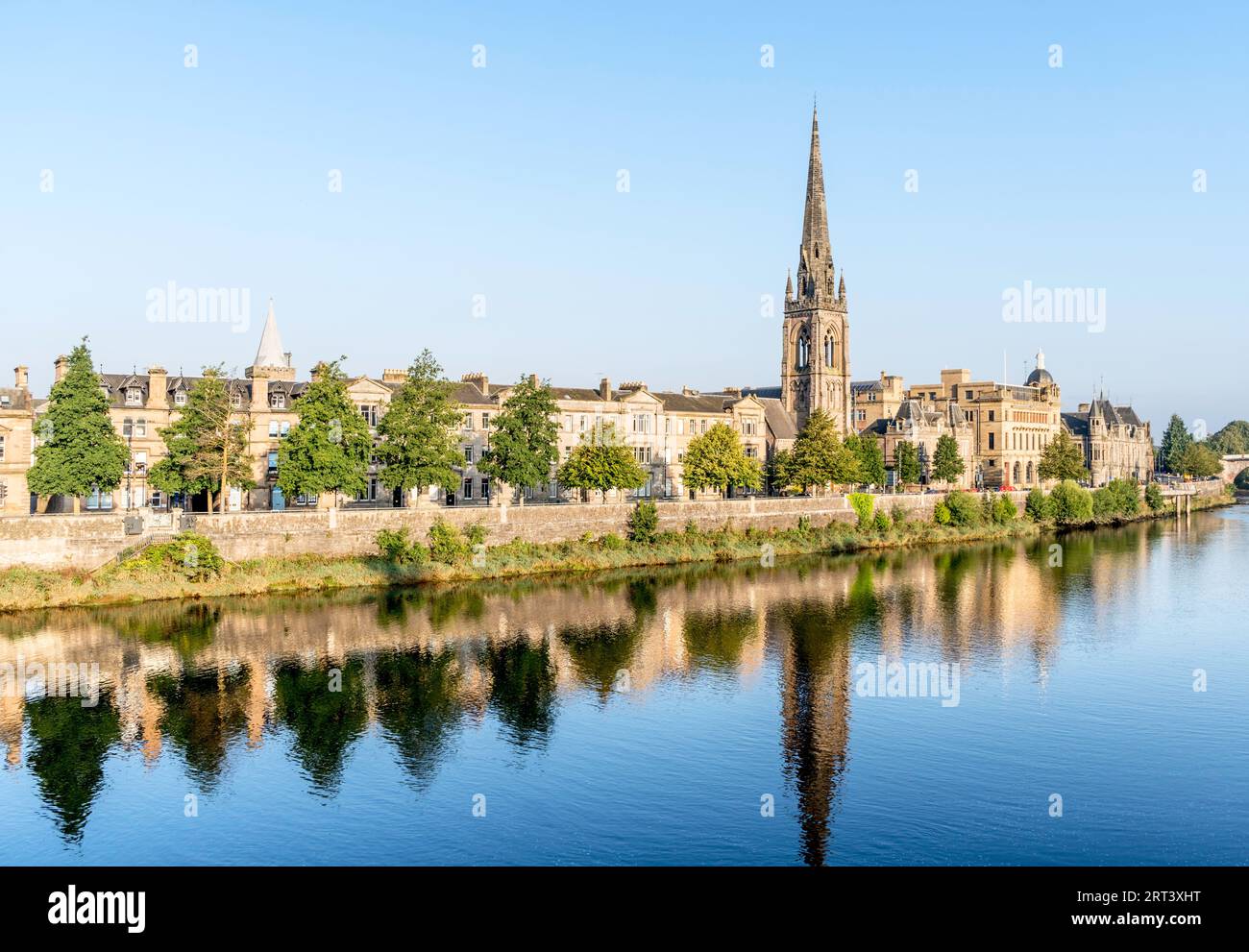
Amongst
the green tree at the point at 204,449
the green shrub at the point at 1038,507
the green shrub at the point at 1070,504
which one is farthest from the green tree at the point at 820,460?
the green tree at the point at 204,449

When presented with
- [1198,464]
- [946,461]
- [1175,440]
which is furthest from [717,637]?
[1175,440]

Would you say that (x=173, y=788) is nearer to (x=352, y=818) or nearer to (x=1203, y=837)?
(x=352, y=818)

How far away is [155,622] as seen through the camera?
163ft

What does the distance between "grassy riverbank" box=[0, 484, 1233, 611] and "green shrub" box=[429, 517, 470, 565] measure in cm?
8

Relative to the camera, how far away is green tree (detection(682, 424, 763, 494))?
87938mm

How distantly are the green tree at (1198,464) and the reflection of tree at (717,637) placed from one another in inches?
5382

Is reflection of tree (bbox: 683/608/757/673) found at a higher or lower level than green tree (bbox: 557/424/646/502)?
lower

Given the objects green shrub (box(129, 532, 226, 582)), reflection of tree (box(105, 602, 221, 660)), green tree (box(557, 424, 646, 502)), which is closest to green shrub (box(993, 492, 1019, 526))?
green tree (box(557, 424, 646, 502))

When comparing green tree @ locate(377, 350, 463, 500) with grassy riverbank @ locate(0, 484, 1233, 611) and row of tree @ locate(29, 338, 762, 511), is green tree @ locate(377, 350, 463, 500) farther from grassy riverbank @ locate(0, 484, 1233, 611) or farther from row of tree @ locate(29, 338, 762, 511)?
grassy riverbank @ locate(0, 484, 1233, 611)

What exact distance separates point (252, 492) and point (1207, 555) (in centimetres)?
6683

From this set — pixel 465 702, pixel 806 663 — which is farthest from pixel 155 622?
pixel 806 663

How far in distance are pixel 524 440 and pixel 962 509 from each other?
42.3 meters

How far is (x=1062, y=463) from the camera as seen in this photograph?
126375 mm

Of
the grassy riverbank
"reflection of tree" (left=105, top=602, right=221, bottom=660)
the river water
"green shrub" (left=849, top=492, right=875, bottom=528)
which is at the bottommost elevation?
the river water
